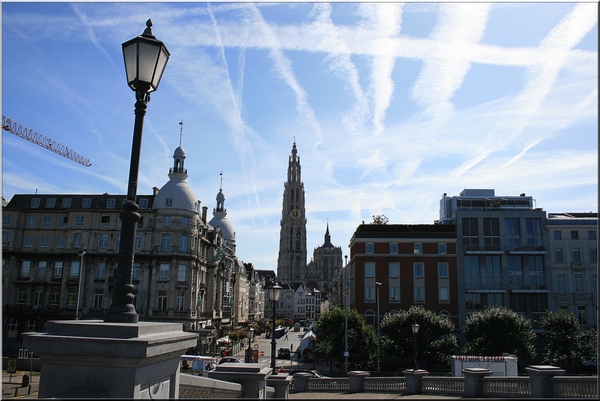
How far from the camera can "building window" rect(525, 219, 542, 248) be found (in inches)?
1961

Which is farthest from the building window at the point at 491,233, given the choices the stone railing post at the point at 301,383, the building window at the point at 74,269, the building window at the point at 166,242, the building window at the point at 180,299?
the building window at the point at 74,269

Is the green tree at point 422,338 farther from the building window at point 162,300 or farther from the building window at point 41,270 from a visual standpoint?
the building window at point 41,270

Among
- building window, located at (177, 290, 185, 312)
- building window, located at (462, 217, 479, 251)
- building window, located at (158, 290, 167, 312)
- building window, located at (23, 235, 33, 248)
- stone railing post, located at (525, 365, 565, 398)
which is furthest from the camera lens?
building window, located at (23, 235, 33, 248)

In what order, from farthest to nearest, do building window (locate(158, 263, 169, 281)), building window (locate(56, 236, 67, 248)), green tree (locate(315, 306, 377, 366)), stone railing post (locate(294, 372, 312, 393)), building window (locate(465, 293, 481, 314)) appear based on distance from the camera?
building window (locate(56, 236, 67, 248)), building window (locate(158, 263, 169, 281)), building window (locate(465, 293, 481, 314)), green tree (locate(315, 306, 377, 366)), stone railing post (locate(294, 372, 312, 393))

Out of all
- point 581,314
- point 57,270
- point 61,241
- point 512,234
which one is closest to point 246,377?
point 512,234

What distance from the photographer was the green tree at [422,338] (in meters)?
39.6

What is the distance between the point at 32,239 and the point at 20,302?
7528mm

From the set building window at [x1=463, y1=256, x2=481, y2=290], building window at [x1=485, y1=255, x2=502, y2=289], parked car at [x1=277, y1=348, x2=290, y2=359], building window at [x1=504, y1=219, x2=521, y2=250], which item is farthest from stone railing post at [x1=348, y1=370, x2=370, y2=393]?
parked car at [x1=277, y1=348, x2=290, y2=359]

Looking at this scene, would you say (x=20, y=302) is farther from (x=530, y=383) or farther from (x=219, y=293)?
(x=530, y=383)

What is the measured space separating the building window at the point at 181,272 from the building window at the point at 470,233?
31.2 metres

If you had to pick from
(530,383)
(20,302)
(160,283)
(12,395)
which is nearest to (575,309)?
(530,383)

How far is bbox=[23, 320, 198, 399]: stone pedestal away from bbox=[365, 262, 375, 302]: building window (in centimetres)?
4516

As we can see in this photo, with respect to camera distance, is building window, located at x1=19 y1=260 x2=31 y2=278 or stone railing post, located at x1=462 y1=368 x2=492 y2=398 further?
building window, located at x1=19 y1=260 x2=31 y2=278

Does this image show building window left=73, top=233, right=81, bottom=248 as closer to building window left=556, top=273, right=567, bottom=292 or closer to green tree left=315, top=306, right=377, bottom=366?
green tree left=315, top=306, right=377, bottom=366
